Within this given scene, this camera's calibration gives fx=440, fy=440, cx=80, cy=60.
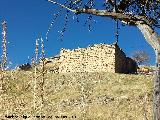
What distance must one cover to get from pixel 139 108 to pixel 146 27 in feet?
53.3

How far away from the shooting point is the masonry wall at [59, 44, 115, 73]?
52.6 meters

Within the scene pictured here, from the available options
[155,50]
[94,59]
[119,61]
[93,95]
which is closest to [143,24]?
[155,50]

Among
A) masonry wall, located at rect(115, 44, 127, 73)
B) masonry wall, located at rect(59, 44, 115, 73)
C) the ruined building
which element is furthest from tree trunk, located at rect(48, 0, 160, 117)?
masonry wall, located at rect(115, 44, 127, 73)

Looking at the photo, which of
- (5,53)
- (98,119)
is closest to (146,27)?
(5,53)

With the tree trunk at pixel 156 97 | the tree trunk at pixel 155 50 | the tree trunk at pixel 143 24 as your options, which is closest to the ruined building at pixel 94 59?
the tree trunk at pixel 143 24

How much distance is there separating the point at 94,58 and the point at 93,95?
1924 cm

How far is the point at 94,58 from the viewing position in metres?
52.9

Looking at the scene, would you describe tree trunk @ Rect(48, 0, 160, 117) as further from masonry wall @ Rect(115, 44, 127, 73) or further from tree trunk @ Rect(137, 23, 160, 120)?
masonry wall @ Rect(115, 44, 127, 73)

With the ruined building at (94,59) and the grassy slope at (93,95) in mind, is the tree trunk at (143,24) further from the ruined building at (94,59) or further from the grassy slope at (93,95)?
the ruined building at (94,59)

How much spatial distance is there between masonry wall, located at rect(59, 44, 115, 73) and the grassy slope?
33.6 feet

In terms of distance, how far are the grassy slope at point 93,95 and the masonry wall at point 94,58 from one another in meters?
10.2

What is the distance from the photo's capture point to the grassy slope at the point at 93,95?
26156mm

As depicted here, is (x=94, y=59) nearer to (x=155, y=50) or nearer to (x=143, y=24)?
(x=143, y=24)

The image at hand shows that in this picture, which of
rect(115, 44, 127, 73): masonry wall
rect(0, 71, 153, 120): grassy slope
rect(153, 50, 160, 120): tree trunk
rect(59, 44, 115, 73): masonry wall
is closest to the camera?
rect(153, 50, 160, 120): tree trunk
